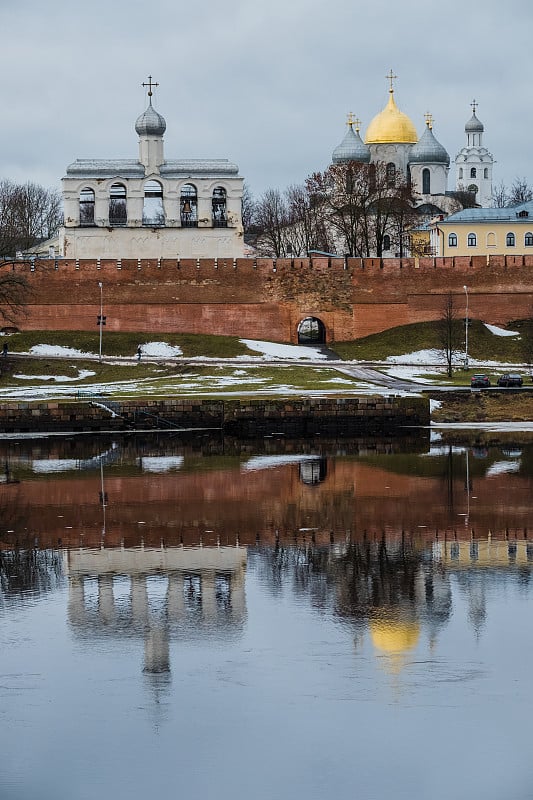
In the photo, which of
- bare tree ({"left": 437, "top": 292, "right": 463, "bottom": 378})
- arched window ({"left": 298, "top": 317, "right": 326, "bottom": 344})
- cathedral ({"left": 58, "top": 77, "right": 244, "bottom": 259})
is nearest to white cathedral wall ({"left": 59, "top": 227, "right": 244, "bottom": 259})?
cathedral ({"left": 58, "top": 77, "right": 244, "bottom": 259})

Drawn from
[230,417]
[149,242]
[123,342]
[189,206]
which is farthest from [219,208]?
[230,417]

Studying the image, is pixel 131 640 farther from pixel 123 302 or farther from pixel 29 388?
pixel 123 302

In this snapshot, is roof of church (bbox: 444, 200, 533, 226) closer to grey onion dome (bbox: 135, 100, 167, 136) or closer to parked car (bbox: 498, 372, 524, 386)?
grey onion dome (bbox: 135, 100, 167, 136)

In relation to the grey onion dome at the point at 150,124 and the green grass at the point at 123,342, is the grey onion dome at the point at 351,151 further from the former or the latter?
the green grass at the point at 123,342

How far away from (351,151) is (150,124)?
20.4 meters

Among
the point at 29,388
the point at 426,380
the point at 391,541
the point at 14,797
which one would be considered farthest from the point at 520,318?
the point at 14,797

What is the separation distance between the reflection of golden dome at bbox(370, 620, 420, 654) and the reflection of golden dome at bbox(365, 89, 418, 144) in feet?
241

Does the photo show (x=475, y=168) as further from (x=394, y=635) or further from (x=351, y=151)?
(x=394, y=635)

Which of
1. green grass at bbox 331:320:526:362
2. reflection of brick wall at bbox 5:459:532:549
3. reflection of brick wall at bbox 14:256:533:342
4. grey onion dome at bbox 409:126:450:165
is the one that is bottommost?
reflection of brick wall at bbox 5:459:532:549

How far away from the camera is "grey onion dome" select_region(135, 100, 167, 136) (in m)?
64.0

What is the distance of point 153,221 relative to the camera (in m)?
63.1

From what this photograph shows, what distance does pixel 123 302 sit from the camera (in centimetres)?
5734

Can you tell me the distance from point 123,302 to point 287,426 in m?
23.2

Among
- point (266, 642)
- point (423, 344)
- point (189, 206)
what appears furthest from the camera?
point (189, 206)
